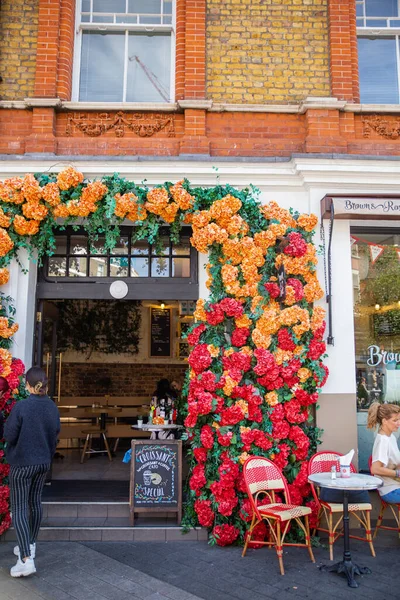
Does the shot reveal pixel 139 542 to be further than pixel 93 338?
No

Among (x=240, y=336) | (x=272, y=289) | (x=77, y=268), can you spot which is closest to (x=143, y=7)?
(x=77, y=268)

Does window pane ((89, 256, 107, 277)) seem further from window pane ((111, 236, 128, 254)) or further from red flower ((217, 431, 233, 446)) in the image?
red flower ((217, 431, 233, 446))

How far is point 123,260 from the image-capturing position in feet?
22.5

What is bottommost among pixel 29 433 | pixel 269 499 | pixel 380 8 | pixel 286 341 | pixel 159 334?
pixel 269 499

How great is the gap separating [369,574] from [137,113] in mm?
5954

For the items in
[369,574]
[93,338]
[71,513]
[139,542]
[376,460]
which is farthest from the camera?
[93,338]

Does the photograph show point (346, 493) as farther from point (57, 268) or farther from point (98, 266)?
point (57, 268)

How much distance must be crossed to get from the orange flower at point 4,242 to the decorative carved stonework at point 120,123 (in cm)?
168

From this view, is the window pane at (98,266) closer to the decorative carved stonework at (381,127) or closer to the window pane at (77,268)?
the window pane at (77,268)

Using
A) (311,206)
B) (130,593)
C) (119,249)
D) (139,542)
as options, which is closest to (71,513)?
(139,542)

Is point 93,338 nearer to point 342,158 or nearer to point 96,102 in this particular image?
point 96,102

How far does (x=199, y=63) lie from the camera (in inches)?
271

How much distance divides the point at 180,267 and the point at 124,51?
3323 mm

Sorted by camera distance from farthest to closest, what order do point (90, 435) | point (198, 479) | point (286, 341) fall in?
point (90, 435), point (286, 341), point (198, 479)
